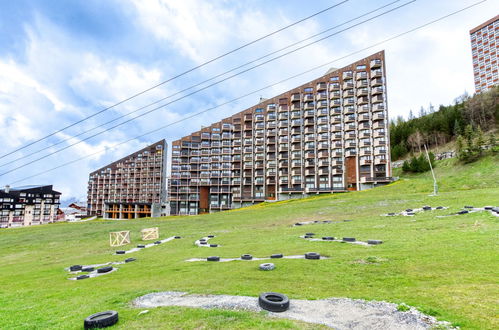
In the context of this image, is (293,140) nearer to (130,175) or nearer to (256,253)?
(256,253)

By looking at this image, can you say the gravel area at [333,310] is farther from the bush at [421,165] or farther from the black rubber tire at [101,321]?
the bush at [421,165]

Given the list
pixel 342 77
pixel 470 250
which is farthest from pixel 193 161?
→ pixel 470 250

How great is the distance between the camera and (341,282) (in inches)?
411

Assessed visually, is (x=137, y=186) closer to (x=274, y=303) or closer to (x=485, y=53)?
(x=274, y=303)

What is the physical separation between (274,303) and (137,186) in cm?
14408

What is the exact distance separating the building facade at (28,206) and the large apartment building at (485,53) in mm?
232135

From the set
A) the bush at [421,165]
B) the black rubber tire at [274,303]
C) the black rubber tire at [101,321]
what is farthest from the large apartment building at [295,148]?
the black rubber tire at [101,321]

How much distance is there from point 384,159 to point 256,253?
74.6 metres

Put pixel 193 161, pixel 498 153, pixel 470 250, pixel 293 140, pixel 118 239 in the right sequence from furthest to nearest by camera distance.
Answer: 1. pixel 193 161
2. pixel 293 140
3. pixel 498 153
4. pixel 118 239
5. pixel 470 250


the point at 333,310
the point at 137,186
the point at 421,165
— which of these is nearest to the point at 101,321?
the point at 333,310

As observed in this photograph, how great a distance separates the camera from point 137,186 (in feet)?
456

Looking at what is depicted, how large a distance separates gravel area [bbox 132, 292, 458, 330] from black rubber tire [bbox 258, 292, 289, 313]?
0.47 ft

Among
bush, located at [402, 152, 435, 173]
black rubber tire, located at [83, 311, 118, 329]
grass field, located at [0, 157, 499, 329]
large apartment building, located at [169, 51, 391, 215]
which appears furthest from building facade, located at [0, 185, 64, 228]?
bush, located at [402, 152, 435, 173]

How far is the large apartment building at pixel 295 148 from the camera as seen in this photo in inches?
3322
